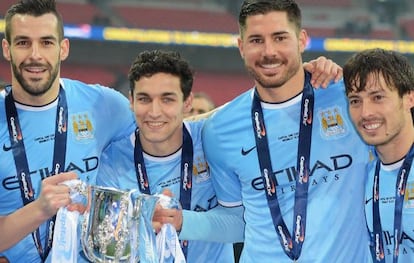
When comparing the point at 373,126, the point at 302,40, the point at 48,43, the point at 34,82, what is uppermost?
the point at 48,43

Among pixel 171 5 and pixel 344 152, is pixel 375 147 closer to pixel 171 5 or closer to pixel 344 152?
pixel 344 152

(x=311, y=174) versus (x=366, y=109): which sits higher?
(x=366, y=109)

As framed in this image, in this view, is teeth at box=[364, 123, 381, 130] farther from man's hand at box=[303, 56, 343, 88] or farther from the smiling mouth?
the smiling mouth

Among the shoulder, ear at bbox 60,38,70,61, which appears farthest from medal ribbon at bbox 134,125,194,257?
ear at bbox 60,38,70,61

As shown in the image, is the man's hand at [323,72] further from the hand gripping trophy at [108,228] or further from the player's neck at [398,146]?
the hand gripping trophy at [108,228]

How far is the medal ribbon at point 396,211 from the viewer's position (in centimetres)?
294

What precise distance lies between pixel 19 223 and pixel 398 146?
1782 mm

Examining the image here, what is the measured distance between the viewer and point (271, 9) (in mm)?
3326

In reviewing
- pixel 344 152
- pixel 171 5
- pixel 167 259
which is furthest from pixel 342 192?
pixel 171 5

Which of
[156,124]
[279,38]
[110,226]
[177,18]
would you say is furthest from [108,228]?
[177,18]

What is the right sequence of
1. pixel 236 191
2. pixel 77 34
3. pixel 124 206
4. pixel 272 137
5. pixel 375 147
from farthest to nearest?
pixel 77 34 → pixel 236 191 → pixel 272 137 → pixel 375 147 → pixel 124 206

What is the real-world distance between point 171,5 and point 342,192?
17.0 metres

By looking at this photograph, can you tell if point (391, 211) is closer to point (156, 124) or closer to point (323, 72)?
point (323, 72)

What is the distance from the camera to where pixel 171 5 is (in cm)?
1966
